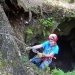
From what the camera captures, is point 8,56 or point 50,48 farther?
point 50,48

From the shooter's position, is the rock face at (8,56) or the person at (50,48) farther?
the person at (50,48)

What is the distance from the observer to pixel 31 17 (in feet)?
29.7

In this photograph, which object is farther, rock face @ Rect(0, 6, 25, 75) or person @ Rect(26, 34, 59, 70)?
person @ Rect(26, 34, 59, 70)

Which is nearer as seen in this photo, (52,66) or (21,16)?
(21,16)

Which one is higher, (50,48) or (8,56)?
(8,56)

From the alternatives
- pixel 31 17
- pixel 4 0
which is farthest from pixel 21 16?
pixel 4 0

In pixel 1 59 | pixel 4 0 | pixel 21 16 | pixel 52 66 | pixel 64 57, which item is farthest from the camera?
pixel 64 57

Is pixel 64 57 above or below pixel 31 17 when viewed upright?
below

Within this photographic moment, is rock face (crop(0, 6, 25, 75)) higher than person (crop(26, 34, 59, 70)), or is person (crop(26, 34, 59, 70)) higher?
rock face (crop(0, 6, 25, 75))

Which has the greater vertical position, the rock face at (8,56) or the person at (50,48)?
the rock face at (8,56)

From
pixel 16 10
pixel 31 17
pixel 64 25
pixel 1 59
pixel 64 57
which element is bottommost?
pixel 64 57

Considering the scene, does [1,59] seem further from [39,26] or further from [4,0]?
[39,26]

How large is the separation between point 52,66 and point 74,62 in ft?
4.38

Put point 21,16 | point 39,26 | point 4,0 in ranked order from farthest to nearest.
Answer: point 39,26 < point 21,16 < point 4,0
